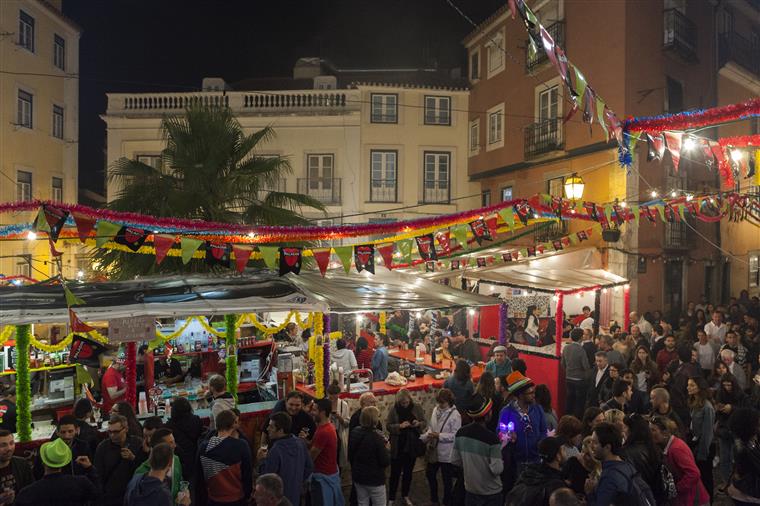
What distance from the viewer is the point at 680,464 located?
503cm

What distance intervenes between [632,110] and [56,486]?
1630cm

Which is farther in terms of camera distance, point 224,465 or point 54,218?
point 54,218

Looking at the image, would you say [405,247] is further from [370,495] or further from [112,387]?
[370,495]

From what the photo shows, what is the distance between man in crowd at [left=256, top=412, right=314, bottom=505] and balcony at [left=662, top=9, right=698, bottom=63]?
16616 millimetres

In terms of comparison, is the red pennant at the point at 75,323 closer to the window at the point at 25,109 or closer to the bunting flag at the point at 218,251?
the bunting flag at the point at 218,251

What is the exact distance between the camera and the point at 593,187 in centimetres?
1722

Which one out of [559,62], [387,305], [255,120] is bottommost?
[387,305]

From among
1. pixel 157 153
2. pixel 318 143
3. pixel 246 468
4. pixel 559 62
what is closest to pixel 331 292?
pixel 246 468

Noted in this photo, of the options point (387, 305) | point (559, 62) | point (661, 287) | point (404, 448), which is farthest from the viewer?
point (661, 287)

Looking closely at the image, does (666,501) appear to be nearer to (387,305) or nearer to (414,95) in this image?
(387,305)

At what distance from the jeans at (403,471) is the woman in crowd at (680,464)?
2.85m

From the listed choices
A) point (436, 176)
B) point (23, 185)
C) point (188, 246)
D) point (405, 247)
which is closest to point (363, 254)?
point (405, 247)

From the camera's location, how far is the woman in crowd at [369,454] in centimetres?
570

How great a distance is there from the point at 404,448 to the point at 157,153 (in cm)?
2015
